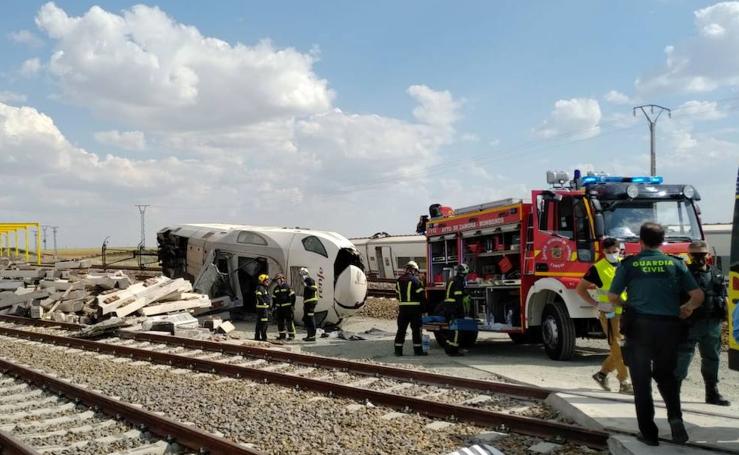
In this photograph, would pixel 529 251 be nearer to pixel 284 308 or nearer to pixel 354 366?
pixel 354 366

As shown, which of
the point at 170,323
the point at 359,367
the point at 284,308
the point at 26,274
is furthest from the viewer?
the point at 26,274

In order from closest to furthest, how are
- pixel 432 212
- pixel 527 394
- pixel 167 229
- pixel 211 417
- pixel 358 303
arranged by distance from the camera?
pixel 211 417 → pixel 527 394 → pixel 432 212 → pixel 358 303 → pixel 167 229

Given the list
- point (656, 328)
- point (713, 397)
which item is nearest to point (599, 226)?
point (713, 397)

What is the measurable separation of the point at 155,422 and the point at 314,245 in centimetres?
1173

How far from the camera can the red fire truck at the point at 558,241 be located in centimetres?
1059

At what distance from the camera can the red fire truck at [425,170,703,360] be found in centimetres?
1059

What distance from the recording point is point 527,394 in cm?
792

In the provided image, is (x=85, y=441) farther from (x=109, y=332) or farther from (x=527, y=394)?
(x=109, y=332)

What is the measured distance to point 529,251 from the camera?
37.5 ft

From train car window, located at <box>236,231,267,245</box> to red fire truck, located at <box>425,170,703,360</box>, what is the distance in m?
8.37

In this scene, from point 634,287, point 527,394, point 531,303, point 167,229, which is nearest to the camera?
point 634,287

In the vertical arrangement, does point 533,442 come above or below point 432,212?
below

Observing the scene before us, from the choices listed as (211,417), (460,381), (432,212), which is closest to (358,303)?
(432,212)

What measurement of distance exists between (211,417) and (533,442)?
11.2ft
